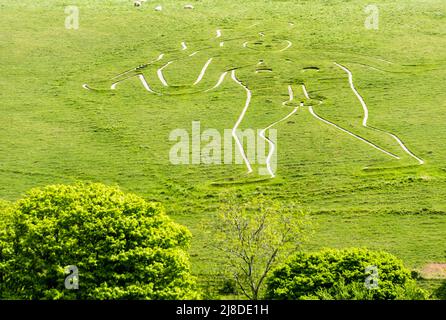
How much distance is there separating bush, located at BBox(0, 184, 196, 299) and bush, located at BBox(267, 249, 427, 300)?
19.6 feet

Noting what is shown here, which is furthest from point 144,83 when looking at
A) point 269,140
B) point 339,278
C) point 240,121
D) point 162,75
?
point 339,278

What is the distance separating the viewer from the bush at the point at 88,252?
43656 mm

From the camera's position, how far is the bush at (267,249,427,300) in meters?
44.5

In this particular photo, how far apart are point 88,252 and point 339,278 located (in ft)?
48.8

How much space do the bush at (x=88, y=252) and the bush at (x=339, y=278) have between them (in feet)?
19.6

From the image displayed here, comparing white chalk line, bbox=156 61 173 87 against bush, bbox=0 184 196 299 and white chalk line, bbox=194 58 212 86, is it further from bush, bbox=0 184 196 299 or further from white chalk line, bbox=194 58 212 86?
bush, bbox=0 184 196 299

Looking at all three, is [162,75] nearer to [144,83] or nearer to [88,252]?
[144,83]

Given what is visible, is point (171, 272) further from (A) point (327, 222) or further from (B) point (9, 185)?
(B) point (9, 185)

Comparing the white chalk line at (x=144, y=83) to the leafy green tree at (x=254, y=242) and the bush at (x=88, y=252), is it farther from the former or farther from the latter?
the bush at (x=88, y=252)

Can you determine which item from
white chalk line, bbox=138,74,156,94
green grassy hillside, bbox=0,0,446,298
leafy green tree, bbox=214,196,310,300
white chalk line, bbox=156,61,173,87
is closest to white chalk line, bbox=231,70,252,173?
green grassy hillside, bbox=0,0,446,298

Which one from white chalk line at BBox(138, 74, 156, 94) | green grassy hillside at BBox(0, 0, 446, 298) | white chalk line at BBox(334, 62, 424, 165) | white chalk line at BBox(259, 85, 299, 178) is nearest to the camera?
green grassy hillside at BBox(0, 0, 446, 298)

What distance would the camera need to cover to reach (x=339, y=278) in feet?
149

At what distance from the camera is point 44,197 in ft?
156

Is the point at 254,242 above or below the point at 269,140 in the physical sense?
below
